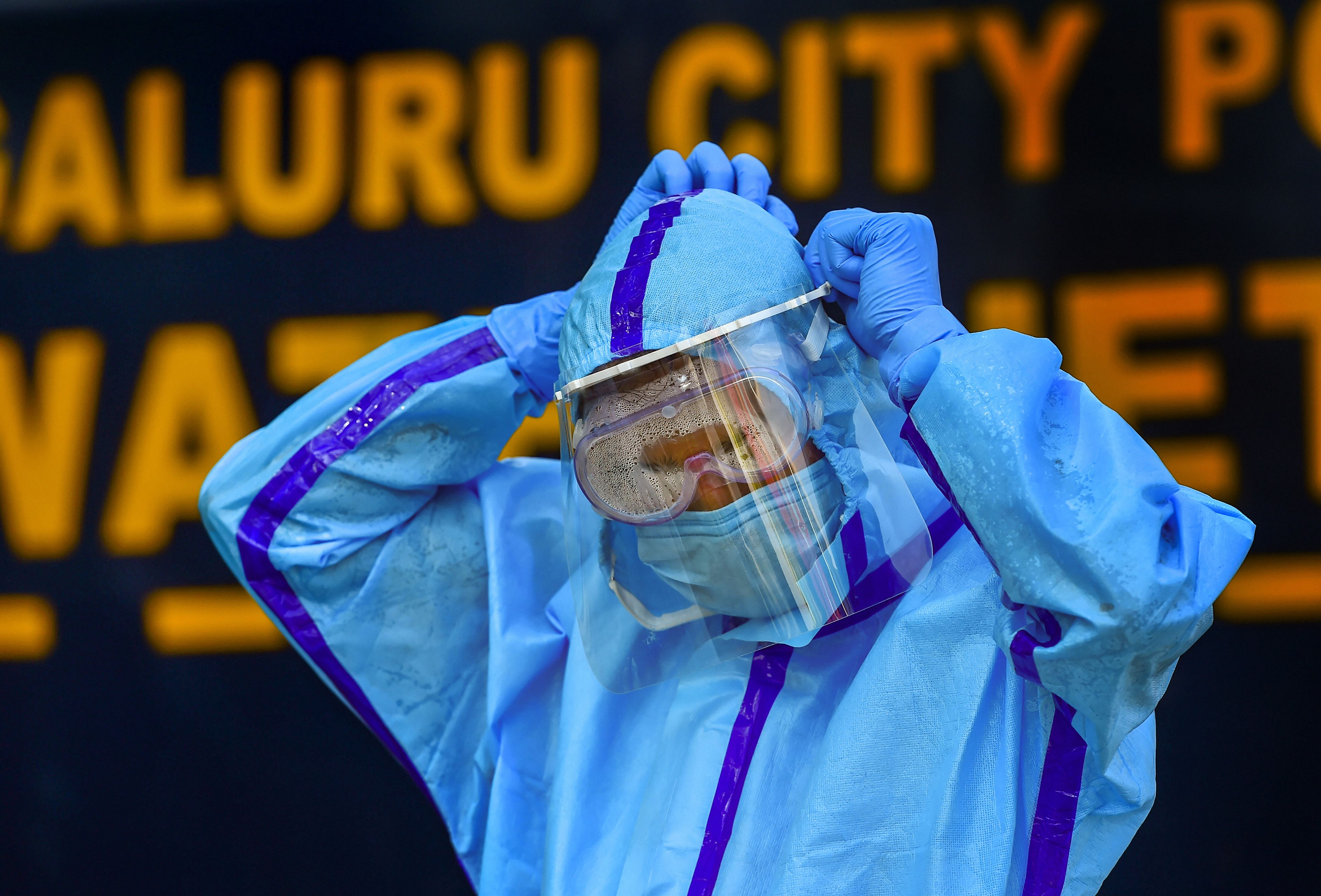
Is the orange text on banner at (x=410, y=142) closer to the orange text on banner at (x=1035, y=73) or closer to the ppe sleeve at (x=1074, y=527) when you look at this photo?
Answer: the orange text on banner at (x=1035, y=73)

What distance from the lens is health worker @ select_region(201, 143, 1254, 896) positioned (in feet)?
3.16

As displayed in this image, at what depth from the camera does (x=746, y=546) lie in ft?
3.68

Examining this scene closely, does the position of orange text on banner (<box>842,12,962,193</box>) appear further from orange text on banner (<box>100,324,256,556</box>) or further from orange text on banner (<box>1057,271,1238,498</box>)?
orange text on banner (<box>100,324,256,556</box>)

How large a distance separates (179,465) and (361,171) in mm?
652

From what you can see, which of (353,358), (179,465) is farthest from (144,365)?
(353,358)

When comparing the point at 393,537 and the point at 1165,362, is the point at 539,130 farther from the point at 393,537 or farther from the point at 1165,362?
the point at 1165,362

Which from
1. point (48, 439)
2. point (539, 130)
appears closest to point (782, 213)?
point (539, 130)

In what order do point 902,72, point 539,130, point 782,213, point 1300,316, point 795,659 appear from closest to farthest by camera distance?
point 795,659 < point 782,213 < point 1300,316 < point 902,72 < point 539,130

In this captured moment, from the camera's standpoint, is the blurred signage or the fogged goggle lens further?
the blurred signage

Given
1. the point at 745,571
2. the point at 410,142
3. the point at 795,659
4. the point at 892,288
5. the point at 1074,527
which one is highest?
the point at 410,142

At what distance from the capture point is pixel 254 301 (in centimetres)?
220

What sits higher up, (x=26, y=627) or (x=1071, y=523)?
(x=1071, y=523)

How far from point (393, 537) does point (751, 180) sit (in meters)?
0.60

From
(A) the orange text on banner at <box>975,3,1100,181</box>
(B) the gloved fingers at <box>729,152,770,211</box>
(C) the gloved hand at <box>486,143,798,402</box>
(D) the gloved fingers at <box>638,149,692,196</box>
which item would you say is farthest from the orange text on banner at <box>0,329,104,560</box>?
(A) the orange text on banner at <box>975,3,1100,181</box>
